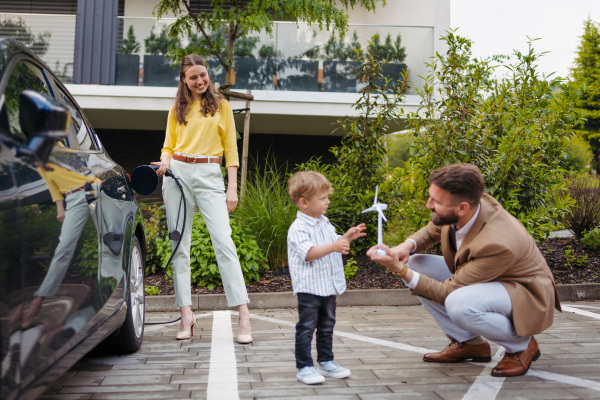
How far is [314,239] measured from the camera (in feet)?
10.3

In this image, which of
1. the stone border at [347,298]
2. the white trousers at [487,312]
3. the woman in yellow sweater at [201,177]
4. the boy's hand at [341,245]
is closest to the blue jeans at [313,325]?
the boy's hand at [341,245]

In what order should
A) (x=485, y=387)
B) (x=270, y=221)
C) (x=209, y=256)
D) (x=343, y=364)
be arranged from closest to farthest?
(x=485, y=387)
(x=343, y=364)
(x=209, y=256)
(x=270, y=221)

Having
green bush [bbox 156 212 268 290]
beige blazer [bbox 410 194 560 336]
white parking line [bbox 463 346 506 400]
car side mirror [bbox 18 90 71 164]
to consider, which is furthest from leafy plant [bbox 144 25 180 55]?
car side mirror [bbox 18 90 71 164]

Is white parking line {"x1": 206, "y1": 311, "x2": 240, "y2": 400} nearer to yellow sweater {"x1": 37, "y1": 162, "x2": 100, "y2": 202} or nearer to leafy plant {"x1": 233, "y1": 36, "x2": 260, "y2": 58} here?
yellow sweater {"x1": 37, "y1": 162, "x2": 100, "y2": 202}

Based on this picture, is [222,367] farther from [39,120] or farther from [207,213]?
[39,120]

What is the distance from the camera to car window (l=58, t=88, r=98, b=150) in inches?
123

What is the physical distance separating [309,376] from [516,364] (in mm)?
1107

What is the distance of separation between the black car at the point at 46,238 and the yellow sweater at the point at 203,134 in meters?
1.05

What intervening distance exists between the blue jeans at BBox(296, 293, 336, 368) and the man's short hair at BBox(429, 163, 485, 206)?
826mm

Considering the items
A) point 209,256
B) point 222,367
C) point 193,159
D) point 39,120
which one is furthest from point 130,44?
point 39,120

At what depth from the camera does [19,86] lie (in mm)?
2334

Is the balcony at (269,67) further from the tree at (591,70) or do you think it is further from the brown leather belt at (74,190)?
the tree at (591,70)

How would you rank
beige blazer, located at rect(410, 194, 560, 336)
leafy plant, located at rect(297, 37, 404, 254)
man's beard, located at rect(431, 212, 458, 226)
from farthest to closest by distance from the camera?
leafy plant, located at rect(297, 37, 404, 254) < man's beard, located at rect(431, 212, 458, 226) < beige blazer, located at rect(410, 194, 560, 336)

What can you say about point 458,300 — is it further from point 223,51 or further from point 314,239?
point 223,51
